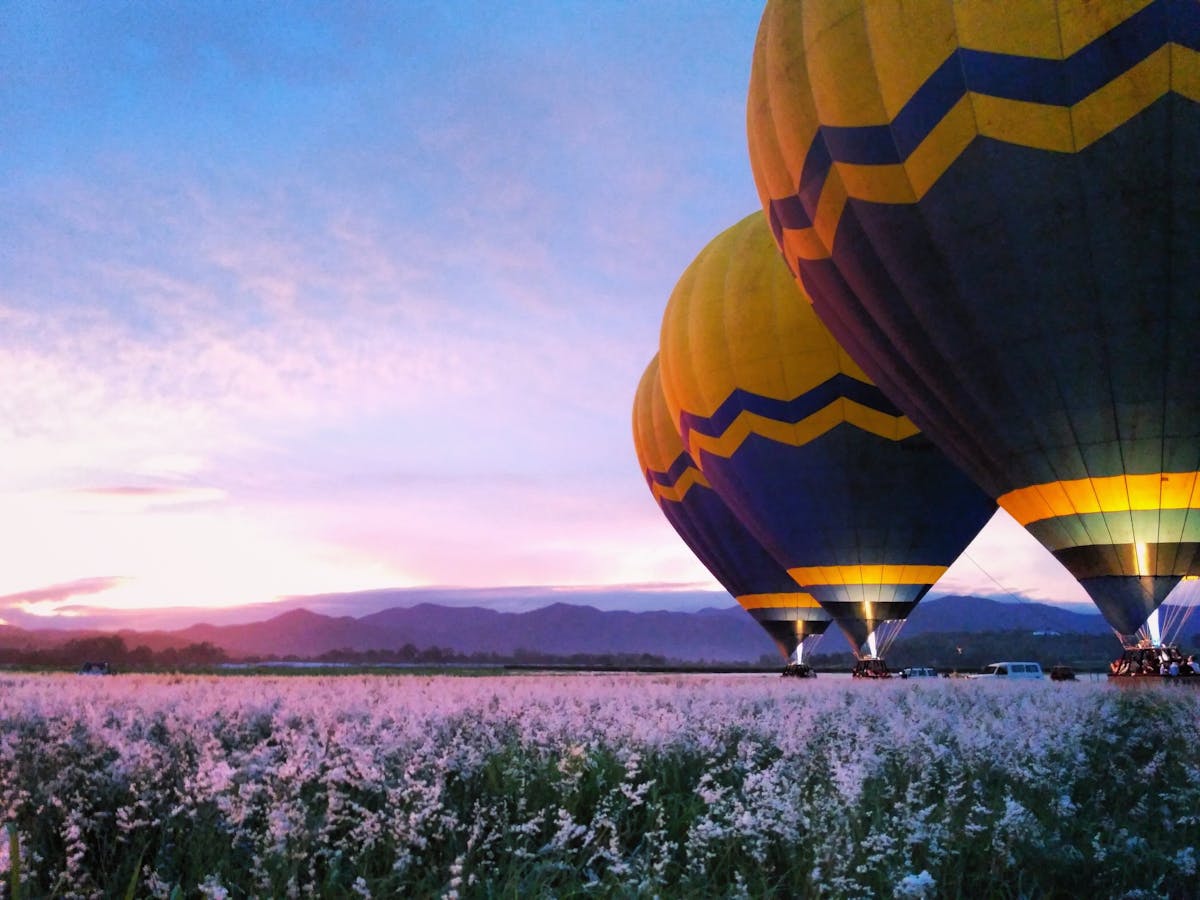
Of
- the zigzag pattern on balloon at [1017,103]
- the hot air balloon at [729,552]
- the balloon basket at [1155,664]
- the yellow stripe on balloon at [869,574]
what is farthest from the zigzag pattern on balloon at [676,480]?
the zigzag pattern on balloon at [1017,103]

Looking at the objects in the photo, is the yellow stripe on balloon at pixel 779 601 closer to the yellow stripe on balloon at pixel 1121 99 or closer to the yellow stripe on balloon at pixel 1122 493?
the yellow stripe on balloon at pixel 1122 493

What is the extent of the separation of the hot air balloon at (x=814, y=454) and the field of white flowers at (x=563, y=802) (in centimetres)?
1720

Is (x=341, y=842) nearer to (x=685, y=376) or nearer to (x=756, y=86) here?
(x=756, y=86)

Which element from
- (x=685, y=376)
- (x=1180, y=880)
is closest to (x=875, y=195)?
A: (x=685, y=376)

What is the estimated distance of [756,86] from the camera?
69.5ft

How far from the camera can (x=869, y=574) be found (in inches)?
1087

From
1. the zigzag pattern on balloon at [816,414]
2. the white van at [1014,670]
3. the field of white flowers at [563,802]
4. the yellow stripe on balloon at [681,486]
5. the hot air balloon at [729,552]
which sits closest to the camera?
the field of white flowers at [563,802]

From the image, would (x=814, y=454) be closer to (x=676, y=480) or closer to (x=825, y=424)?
(x=825, y=424)

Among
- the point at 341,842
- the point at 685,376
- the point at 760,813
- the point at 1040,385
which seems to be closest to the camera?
the point at 341,842

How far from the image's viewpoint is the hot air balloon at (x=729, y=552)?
3547 centimetres

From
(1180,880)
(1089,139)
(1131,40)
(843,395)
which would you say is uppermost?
(1131,40)

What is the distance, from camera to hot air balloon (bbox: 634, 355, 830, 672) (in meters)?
35.5

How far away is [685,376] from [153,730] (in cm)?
2421

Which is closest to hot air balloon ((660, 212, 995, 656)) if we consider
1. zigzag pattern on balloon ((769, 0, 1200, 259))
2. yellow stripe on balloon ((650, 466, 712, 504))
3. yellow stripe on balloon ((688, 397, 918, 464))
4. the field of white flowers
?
yellow stripe on balloon ((688, 397, 918, 464))
